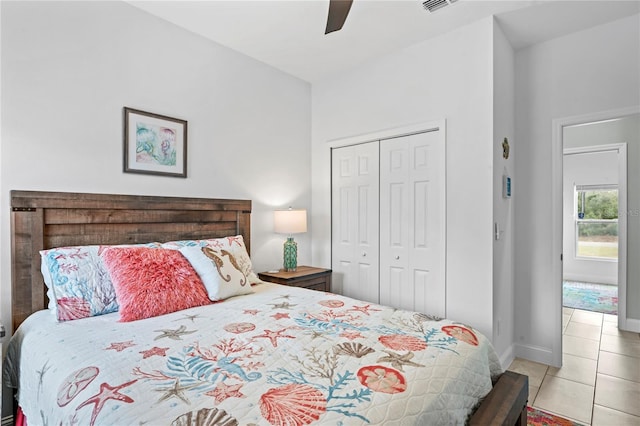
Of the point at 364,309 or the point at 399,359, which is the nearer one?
the point at 399,359

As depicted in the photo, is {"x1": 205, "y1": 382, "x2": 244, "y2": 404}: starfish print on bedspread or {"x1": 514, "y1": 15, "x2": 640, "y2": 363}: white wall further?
{"x1": 514, "y1": 15, "x2": 640, "y2": 363}: white wall

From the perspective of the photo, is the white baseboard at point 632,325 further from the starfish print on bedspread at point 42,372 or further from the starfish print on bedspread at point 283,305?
the starfish print on bedspread at point 42,372

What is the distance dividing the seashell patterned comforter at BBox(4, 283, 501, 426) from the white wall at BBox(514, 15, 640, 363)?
1.82 metres

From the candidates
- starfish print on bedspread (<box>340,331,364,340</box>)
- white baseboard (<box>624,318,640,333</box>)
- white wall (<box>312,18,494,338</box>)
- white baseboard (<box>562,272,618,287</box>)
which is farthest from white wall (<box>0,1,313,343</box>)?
white baseboard (<box>562,272,618,287</box>)

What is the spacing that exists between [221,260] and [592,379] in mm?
2965

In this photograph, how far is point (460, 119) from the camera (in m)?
2.74

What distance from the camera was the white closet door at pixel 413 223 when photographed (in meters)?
2.89

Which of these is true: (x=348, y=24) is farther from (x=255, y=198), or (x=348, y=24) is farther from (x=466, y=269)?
(x=466, y=269)

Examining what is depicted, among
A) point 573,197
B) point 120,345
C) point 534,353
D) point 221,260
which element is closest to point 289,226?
point 221,260

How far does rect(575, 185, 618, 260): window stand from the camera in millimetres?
5777

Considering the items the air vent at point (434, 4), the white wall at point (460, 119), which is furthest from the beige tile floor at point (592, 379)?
the air vent at point (434, 4)

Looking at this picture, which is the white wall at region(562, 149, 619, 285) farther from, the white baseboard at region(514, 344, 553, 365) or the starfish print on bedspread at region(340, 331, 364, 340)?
the starfish print on bedspread at region(340, 331, 364, 340)

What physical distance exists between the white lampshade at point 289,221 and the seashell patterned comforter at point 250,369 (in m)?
1.49

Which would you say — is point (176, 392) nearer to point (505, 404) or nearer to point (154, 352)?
point (154, 352)
